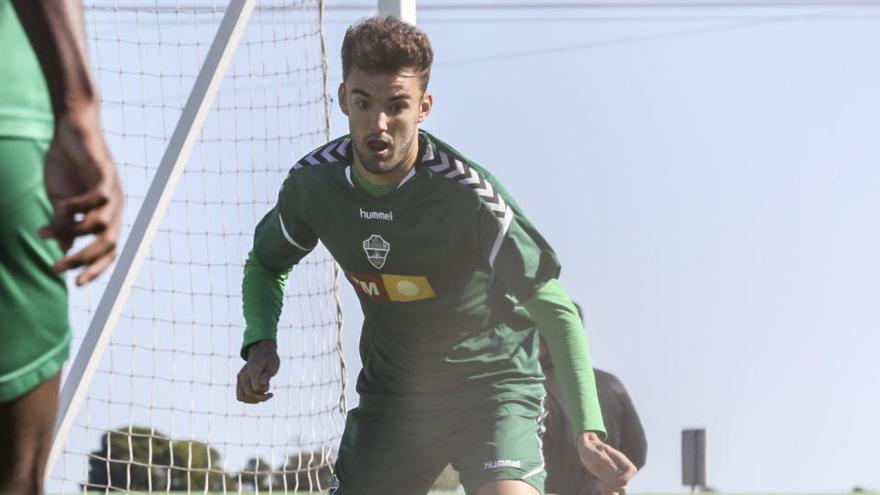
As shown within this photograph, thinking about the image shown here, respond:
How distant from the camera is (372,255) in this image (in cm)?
439

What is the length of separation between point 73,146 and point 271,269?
105 inches

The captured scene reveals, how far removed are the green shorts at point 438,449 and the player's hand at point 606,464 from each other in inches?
13.6

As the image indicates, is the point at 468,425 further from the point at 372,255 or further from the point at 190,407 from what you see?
the point at 190,407

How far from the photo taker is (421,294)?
4.37m

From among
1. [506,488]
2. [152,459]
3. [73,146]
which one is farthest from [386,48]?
[152,459]

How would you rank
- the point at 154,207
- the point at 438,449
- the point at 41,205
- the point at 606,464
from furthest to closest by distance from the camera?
the point at 154,207 → the point at 438,449 → the point at 606,464 → the point at 41,205

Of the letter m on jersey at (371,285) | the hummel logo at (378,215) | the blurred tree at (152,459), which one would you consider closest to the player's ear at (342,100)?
the hummel logo at (378,215)

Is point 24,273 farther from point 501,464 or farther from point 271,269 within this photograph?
point 271,269

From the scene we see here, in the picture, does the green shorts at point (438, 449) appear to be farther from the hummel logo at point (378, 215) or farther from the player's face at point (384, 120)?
the player's face at point (384, 120)

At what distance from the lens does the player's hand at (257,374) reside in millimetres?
4199

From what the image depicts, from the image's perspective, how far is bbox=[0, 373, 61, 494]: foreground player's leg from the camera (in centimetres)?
223

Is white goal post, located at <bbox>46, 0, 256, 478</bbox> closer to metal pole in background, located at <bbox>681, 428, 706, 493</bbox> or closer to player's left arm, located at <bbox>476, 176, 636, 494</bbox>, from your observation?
player's left arm, located at <bbox>476, 176, 636, 494</bbox>

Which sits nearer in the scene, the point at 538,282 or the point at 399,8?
the point at 538,282

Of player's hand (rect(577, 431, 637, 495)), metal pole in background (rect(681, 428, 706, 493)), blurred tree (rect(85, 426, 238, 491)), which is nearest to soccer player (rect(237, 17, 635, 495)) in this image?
player's hand (rect(577, 431, 637, 495))
